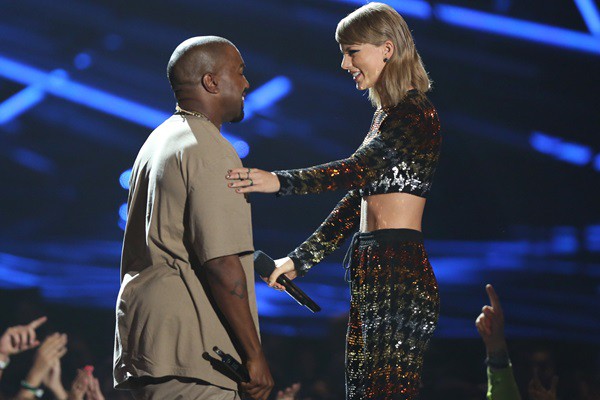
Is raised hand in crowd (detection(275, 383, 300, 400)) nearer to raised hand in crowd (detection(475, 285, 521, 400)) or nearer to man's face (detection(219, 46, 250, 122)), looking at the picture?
raised hand in crowd (detection(475, 285, 521, 400))

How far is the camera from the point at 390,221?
228 cm

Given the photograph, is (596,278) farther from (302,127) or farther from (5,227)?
(5,227)

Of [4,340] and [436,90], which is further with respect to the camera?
[436,90]

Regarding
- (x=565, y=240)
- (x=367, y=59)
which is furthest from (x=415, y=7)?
(x=367, y=59)

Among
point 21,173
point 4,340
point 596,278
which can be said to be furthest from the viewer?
point 21,173

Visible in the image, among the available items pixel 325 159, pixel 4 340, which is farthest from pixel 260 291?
pixel 4 340

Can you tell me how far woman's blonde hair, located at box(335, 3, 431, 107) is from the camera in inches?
92.5

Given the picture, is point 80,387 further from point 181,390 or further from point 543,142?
point 543,142

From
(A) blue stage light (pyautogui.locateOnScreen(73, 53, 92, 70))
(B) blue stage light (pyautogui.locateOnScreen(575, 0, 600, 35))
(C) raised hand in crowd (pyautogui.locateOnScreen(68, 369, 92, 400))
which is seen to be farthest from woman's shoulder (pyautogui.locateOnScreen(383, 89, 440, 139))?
(A) blue stage light (pyautogui.locateOnScreen(73, 53, 92, 70))

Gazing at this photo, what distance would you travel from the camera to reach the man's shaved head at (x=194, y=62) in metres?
1.92

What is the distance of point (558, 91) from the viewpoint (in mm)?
4508

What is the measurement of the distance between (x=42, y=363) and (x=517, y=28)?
3.15 metres

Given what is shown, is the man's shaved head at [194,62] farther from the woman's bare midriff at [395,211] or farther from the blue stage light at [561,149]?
the blue stage light at [561,149]

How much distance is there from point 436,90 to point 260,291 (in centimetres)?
158
